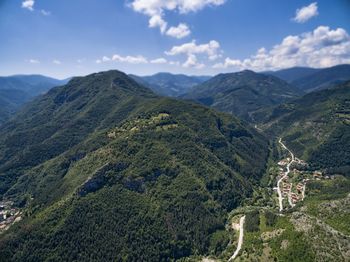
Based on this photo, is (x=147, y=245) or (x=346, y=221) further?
(x=147, y=245)

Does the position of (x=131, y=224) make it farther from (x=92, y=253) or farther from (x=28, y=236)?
(x=28, y=236)

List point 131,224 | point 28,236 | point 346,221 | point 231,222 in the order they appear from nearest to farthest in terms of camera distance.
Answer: point 346,221 < point 28,236 < point 131,224 < point 231,222

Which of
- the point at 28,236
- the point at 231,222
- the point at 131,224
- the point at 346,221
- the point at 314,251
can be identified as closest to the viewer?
the point at 314,251

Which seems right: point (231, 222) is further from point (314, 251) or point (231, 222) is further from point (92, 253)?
point (92, 253)

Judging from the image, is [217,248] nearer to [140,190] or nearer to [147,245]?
[147,245]

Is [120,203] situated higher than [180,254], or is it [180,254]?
[120,203]

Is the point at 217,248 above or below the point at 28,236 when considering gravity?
below

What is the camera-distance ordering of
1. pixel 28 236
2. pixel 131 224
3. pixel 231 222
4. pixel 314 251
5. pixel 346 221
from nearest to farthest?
pixel 314 251, pixel 346 221, pixel 28 236, pixel 131 224, pixel 231 222

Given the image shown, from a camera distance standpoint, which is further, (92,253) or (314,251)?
(92,253)

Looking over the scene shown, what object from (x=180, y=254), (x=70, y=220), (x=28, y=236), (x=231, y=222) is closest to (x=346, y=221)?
(x=231, y=222)

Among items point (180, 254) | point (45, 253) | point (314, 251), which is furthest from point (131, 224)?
point (314, 251)
